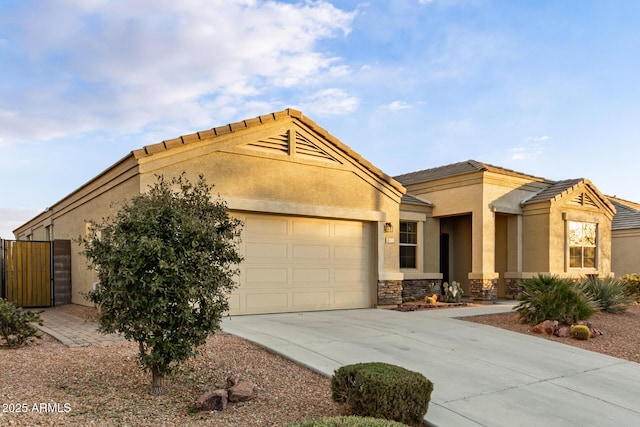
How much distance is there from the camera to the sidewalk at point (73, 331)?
24.8 ft

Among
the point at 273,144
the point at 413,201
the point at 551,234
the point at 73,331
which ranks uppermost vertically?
the point at 273,144

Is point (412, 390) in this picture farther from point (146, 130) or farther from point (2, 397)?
point (146, 130)

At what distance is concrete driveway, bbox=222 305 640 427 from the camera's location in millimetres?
5496

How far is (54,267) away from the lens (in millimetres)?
13852

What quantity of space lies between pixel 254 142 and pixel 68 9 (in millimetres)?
4646

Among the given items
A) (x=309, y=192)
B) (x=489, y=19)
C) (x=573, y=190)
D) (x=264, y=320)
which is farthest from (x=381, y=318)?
(x=573, y=190)

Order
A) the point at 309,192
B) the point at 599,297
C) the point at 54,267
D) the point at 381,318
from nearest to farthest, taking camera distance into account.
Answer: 1. the point at 381,318
2. the point at 309,192
3. the point at 599,297
4. the point at 54,267

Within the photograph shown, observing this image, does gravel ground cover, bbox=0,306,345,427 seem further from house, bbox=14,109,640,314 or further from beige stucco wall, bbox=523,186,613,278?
beige stucco wall, bbox=523,186,613,278

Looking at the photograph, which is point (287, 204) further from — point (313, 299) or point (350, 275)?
point (350, 275)

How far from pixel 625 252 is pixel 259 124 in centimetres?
1941

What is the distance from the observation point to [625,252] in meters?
21.8

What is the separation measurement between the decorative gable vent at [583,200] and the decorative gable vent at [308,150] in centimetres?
1073

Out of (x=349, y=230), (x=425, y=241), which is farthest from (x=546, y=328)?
(x=425, y=241)

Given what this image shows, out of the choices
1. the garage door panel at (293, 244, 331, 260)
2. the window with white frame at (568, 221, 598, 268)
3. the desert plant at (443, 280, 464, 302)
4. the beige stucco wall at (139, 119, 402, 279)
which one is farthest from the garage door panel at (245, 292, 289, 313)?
the window with white frame at (568, 221, 598, 268)
